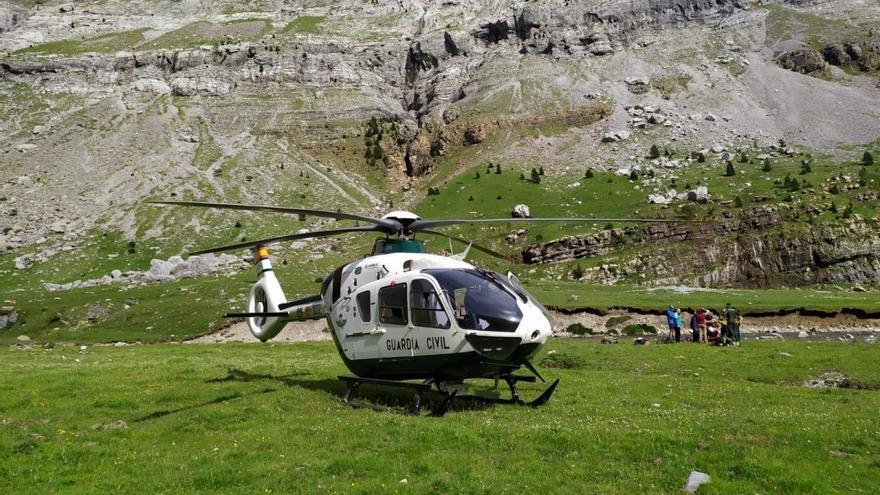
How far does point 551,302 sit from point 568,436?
122ft

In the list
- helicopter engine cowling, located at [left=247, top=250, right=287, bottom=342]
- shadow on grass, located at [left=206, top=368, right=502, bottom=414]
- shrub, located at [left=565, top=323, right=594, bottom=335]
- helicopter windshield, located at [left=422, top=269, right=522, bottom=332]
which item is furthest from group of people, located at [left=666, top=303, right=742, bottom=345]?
helicopter engine cowling, located at [left=247, top=250, right=287, bottom=342]

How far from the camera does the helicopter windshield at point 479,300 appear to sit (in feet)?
45.9

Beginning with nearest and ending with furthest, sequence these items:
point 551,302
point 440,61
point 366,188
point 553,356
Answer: point 553,356, point 551,302, point 366,188, point 440,61

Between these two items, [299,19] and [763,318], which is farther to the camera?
[299,19]

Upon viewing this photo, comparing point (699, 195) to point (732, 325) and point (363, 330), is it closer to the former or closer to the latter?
point (732, 325)

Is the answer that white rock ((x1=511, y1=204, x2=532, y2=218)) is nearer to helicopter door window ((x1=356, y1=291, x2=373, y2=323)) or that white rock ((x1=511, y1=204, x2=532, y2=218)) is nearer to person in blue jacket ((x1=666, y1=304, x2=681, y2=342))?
person in blue jacket ((x1=666, y1=304, x2=681, y2=342))

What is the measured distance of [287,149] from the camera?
396 ft

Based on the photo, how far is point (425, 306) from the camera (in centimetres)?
1493

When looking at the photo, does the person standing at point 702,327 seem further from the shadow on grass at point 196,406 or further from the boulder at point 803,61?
the boulder at point 803,61

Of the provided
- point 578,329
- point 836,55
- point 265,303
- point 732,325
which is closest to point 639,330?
point 578,329

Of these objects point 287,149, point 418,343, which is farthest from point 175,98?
point 418,343

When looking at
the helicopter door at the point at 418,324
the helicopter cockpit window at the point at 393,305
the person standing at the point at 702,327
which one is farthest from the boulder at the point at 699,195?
the helicopter door at the point at 418,324

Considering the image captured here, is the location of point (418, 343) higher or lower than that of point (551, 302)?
higher

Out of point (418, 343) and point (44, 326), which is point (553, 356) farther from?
point (44, 326)
